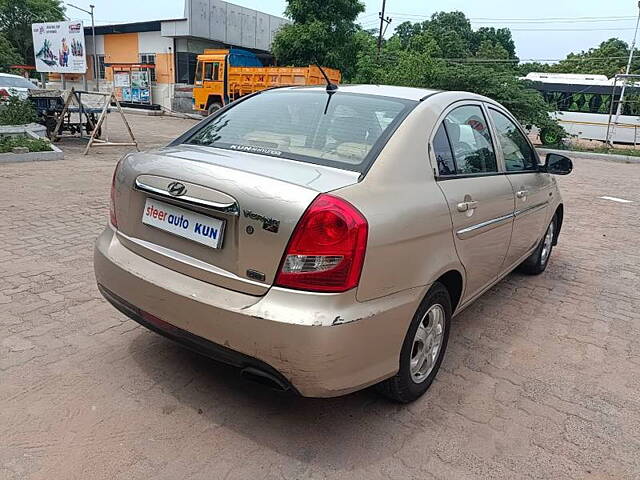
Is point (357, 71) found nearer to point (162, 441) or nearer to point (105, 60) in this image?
point (105, 60)

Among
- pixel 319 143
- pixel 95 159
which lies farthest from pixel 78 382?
pixel 95 159

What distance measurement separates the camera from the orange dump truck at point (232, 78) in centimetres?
2014

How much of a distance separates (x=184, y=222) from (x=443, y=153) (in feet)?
4.73

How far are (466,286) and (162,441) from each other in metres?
1.86

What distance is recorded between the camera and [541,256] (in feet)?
16.3

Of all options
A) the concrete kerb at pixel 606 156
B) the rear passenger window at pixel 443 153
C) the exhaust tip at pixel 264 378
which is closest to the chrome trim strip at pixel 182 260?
the exhaust tip at pixel 264 378

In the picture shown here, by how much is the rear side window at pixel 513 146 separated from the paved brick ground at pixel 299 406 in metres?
1.15

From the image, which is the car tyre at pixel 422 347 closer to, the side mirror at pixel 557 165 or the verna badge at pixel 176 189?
the verna badge at pixel 176 189

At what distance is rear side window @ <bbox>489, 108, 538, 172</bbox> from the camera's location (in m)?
3.74

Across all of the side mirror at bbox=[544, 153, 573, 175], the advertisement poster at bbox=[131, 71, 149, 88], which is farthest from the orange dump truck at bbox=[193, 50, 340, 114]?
the side mirror at bbox=[544, 153, 573, 175]

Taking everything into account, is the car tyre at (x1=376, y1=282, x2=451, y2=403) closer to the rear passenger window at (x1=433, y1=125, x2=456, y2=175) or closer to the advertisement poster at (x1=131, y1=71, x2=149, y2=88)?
the rear passenger window at (x1=433, y1=125, x2=456, y2=175)

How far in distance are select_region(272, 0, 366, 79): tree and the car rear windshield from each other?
22857 millimetres

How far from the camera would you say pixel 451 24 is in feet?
249

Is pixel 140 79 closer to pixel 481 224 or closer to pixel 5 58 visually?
pixel 5 58
